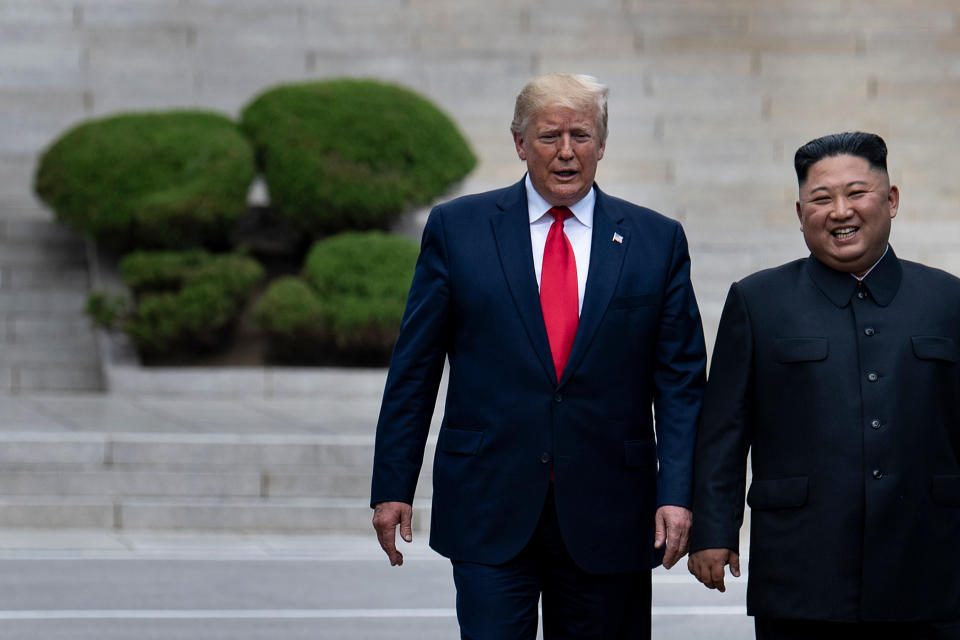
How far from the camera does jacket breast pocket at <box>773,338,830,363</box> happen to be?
3.54m

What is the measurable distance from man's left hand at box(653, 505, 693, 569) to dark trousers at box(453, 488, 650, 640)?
0.16m

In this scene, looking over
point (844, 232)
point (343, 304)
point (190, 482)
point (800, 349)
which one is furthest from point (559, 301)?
point (343, 304)

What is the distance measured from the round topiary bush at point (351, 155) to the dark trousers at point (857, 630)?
9143 millimetres

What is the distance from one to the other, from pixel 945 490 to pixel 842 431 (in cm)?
27

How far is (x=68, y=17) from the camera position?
674 inches

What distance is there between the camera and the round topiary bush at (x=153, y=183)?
12.1 metres

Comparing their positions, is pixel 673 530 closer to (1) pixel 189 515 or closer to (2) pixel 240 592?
(2) pixel 240 592

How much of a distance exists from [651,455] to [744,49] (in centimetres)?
1433

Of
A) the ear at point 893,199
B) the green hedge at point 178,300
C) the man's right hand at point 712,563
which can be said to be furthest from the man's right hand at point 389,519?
the green hedge at point 178,300

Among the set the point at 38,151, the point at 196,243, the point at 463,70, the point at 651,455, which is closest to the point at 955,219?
the point at 463,70

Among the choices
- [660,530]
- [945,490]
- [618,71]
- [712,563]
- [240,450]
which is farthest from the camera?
[618,71]

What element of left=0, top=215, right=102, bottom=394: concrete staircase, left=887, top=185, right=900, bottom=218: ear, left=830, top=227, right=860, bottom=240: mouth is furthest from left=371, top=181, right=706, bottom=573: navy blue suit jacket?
left=0, top=215, right=102, bottom=394: concrete staircase

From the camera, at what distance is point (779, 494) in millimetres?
3521

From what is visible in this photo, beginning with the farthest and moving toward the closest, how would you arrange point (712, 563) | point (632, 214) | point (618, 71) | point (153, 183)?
1. point (618, 71)
2. point (153, 183)
3. point (632, 214)
4. point (712, 563)
